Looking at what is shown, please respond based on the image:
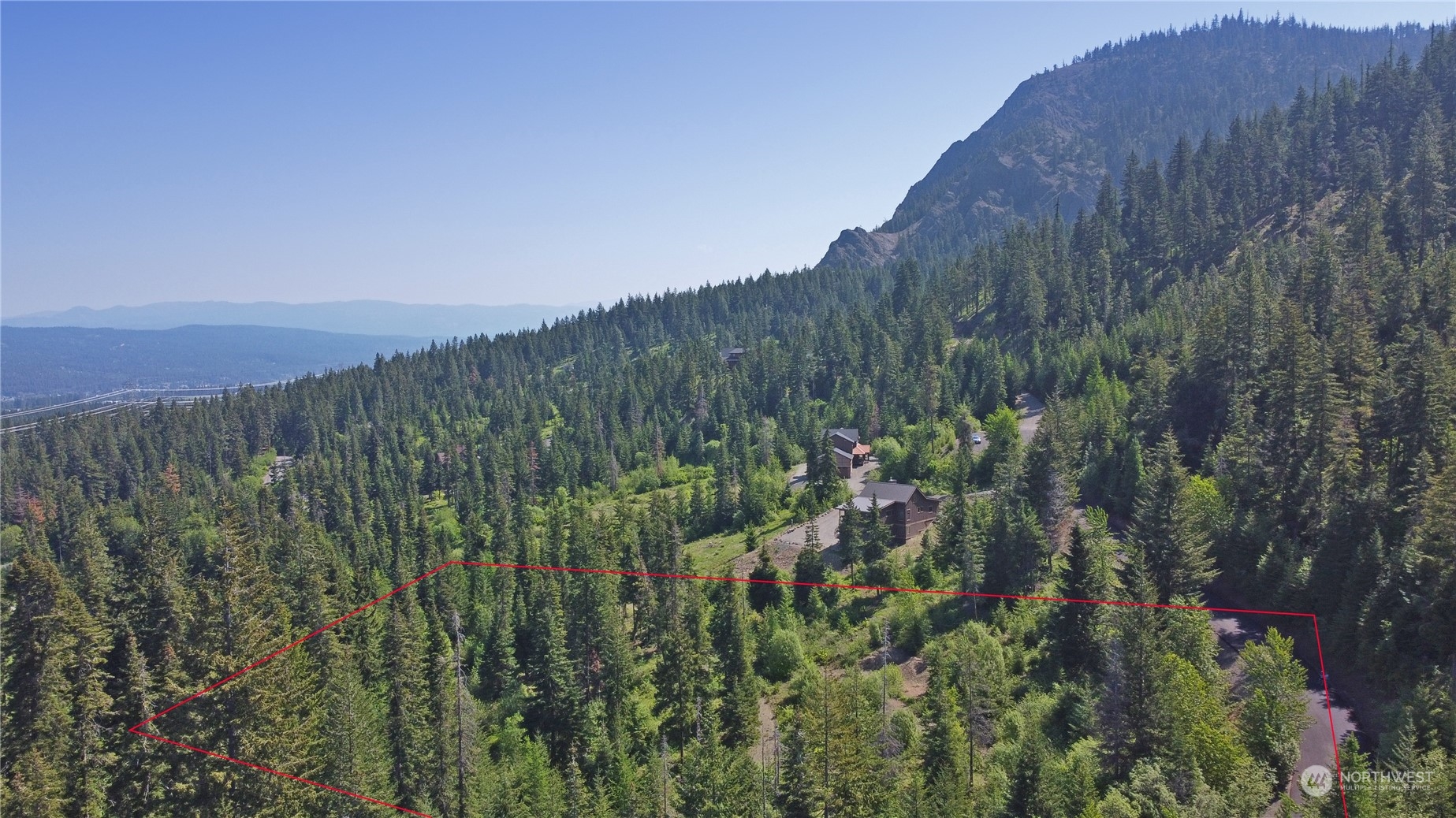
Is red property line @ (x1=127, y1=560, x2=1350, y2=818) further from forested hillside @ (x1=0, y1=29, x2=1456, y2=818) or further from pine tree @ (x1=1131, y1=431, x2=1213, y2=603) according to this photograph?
pine tree @ (x1=1131, y1=431, x2=1213, y2=603)

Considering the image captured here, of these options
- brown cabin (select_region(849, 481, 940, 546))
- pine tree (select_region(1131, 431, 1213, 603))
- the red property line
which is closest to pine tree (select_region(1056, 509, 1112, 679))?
the red property line

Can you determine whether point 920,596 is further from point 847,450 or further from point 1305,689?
point 847,450

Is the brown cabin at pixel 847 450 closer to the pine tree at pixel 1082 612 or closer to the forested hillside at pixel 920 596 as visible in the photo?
the forested hillside at pixel 920 596

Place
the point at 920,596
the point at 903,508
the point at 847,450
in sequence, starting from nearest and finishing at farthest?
the point at 920,596, the point at 903,508, the point at 847,450

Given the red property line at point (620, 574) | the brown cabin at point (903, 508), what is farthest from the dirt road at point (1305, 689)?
the brown cabin at point (903, 508)

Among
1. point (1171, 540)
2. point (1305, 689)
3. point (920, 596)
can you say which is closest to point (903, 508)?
point (920, 596)

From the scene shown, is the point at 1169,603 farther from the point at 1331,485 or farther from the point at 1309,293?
the point at 1309,293

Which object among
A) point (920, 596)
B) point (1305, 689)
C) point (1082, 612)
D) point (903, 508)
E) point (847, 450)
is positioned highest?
point (847, 450)

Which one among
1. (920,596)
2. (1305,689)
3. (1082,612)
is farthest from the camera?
(920,596)
